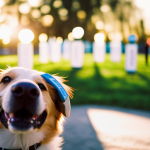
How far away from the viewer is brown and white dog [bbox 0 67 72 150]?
6.71ft

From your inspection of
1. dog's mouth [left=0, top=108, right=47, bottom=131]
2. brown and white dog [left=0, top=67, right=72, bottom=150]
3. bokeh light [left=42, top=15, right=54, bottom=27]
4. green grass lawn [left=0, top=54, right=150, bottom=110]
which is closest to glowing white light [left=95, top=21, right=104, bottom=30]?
bokeh light [left=42, top=15, right=54, bottom=27]

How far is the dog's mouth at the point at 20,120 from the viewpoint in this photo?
82.4 inches

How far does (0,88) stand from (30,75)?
39cm

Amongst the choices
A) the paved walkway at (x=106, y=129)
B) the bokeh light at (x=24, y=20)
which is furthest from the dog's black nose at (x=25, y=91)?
the bokeh light at (x=24, y=20)

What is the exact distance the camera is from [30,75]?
252cm

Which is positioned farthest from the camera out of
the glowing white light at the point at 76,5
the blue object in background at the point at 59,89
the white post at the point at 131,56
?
the glowing white light at the point at 76,5

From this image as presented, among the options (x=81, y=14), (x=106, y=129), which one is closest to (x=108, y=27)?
(x=81, y=14)

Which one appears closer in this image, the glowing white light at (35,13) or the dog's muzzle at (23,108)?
the dog's muzzle at (23,108)

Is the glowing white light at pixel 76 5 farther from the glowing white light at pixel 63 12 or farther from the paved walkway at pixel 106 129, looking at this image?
the paved walkway at pixel 106 129

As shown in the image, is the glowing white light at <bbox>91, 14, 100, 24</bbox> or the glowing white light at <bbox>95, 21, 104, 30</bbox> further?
the glowing white light at <bbox>91, 14, 100, 24</bbox>

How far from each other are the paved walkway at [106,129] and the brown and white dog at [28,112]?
1261 mm

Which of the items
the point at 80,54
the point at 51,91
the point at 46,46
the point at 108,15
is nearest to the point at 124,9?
the point at 108,15

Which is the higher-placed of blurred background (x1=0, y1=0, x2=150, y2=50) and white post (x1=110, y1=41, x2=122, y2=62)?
blurred background (x1=0, y1=0, x2=150, y2=50)

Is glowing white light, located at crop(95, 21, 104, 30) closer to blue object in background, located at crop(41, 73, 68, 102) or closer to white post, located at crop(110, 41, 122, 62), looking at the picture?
white post, located at crop(110, 41, 122, 62)
